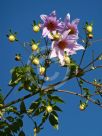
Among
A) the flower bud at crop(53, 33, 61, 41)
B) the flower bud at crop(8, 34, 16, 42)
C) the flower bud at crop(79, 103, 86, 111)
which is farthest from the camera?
the flower bud at crop(79, 103, 86, 111)

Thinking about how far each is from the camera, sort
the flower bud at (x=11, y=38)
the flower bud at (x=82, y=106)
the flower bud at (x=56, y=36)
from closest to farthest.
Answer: the flower bud at (x=56, y=36) < the flower bud at (x=11, y=38) < the flower bud at (x=82, y=106)

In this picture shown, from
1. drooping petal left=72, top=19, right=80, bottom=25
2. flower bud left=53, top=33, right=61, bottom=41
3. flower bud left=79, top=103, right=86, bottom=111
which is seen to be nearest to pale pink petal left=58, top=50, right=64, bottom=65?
flower bud left=53, top=33, right=61, bottom=41

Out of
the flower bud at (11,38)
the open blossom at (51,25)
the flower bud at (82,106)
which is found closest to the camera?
the open blossom at (51,25)

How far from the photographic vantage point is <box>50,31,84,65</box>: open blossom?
250 cm

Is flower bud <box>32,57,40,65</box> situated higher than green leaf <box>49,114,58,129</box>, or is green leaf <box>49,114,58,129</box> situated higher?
flower bud <box>32,57,40,65</box>

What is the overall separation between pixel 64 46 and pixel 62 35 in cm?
10

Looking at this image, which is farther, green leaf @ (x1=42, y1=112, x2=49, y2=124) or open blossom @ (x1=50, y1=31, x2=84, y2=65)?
green leaf @ (x1=42, y1=112, x2=49, y2=124)

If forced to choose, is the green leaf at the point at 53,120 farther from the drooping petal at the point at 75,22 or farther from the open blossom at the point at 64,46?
the drooping petal at the point at 75,22

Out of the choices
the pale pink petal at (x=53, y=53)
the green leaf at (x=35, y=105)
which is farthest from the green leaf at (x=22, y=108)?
the pale pink petal at (x=53, y=53)

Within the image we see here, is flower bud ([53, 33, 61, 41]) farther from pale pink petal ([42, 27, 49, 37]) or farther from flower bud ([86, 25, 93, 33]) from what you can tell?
flower bud ([86, 25, 93, 33])

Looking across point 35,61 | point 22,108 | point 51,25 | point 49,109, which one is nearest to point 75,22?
point 51,25

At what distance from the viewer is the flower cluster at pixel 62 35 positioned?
98.6 inches

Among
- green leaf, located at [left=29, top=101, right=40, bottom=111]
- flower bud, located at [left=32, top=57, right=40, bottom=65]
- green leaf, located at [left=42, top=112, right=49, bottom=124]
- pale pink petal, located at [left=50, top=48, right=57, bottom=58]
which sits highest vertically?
pale pink petal, located at [left=50, top=48, right=57, bottom=58]

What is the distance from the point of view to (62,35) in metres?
2.52
